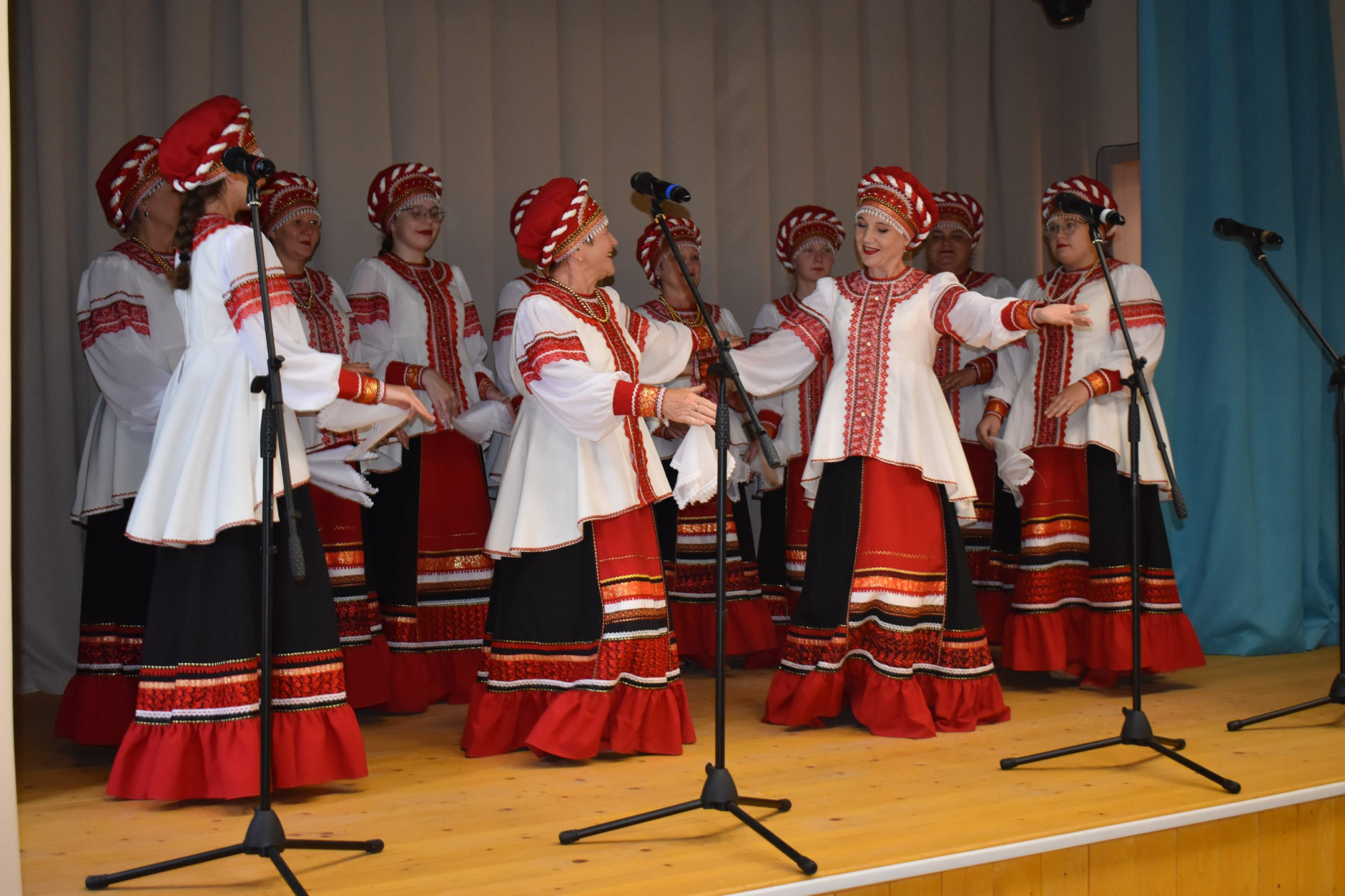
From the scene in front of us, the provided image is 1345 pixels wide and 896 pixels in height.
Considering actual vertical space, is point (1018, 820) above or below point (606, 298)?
below

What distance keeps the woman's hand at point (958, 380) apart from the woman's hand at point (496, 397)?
1663 millimetres

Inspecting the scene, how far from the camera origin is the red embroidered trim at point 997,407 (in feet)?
15.3

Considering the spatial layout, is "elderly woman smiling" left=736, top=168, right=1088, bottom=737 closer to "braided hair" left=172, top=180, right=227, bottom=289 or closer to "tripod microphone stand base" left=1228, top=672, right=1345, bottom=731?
"tripod microphone stand base" left=1228, top=672, right=1345, bottom=731

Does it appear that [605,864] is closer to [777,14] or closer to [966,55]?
[777,14]

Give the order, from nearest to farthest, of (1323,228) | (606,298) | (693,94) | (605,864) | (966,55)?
1. (605,864)
2. (606,298)
3. (1323,228)
4. (693,94)
5. (966,55)

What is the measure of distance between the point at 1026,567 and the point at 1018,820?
1.76 metres

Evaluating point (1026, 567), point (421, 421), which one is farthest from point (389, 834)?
point (1026, 567)

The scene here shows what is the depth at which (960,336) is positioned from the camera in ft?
12.7

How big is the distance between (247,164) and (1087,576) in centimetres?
331

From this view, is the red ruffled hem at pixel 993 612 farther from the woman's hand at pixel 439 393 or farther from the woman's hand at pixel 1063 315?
the woman's hand at pixel 439 393

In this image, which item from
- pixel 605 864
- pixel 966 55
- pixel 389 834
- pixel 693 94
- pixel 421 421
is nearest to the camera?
pixel 605 864

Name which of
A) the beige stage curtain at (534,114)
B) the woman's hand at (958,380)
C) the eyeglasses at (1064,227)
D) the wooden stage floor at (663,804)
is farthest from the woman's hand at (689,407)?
the beige stage curtain at (534,114)

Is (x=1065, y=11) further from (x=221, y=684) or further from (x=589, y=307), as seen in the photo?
(x=221, y=684)

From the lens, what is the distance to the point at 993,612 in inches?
203
